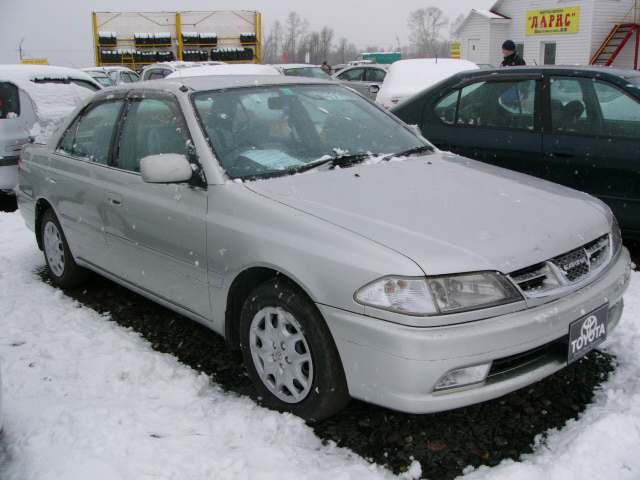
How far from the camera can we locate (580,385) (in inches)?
124

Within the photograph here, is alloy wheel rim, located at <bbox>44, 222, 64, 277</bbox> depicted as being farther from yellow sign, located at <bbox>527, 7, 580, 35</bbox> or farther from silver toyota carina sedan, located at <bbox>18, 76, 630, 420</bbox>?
yellow sign, located at <bbox>527, 7, 580, 35</bbox>

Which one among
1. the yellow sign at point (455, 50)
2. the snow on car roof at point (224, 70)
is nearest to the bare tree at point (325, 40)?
the yellow sign at point (455, 50)

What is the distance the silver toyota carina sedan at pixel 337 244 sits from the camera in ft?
7.83

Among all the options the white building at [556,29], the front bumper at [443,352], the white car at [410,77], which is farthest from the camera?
the white building at [556,29]

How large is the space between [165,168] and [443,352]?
1.63 m

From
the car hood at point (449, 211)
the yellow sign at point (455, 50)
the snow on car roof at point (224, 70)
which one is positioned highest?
the yellow sign at point (455, 50)

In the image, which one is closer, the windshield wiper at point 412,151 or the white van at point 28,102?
the windshield wiper at point 412,151

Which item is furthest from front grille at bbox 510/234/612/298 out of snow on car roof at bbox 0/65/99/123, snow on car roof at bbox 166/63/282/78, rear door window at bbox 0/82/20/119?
snow on car roof at bbox 166/63/282/78

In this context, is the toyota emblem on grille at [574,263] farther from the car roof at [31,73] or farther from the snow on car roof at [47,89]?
the car roof at [31,73]

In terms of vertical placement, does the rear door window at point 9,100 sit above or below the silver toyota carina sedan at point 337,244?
above

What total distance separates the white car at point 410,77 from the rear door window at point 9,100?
16.9 feet

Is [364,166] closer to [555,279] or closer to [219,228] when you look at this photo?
[219,228]

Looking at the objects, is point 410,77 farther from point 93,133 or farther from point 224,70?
point 93,133

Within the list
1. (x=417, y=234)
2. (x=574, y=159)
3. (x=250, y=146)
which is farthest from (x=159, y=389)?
(x=574, y=159)
